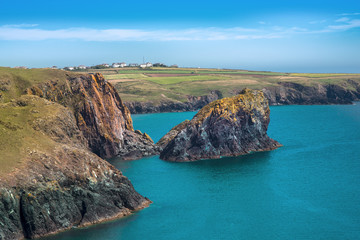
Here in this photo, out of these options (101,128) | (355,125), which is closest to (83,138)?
(101,128)

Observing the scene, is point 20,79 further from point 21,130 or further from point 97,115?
point 21,130

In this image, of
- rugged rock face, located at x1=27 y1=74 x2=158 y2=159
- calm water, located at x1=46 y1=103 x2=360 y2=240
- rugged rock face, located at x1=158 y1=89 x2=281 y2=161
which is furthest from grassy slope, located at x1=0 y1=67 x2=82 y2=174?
rugged rock face, located at x1=158 y1=89 x2=281 y2=161

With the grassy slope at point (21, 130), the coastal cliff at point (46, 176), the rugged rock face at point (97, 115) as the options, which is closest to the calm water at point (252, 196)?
the coastal cliff at point (46, 176)

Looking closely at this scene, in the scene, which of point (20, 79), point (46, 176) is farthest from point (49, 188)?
point (20, 79)

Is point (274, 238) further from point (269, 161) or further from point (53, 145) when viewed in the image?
point (269, 161)

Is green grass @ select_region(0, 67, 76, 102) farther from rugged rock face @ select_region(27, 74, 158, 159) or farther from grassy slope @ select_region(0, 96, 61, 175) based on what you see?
grassy slope @ select_region(0, 96, 61, 175)

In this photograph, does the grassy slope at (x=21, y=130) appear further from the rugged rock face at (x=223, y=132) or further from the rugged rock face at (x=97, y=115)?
the rugged rock face at (x=223, y=132)
